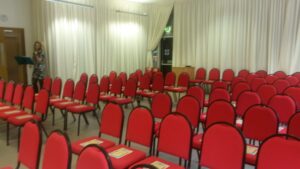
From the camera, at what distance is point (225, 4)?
28.6ft

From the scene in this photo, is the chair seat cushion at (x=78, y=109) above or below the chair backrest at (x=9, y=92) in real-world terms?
below

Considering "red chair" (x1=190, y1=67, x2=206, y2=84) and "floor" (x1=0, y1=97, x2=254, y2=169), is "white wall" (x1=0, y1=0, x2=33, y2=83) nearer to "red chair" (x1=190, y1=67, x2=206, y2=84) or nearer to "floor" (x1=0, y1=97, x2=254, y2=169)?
"floor" (x1=0, y1=97, x2=254, y2=169)

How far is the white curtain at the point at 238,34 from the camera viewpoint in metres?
7.41

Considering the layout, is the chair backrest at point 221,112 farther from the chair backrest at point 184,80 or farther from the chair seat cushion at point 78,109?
the chair backrest at point 184,80

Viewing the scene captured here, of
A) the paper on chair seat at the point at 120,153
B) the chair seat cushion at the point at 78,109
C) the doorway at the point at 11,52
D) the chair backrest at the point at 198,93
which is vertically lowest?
the paper on chair seat at the point at 120,153

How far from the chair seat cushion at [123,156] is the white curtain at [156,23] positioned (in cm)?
866

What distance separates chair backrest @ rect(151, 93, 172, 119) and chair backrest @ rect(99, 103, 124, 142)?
1086 millimetres

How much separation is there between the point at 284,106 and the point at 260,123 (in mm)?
1123

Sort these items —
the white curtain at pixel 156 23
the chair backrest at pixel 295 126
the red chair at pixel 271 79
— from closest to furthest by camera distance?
the chair backrest at pixel 295 126
the red chair at pixel 271 79
the white curtain at pixel 156 23

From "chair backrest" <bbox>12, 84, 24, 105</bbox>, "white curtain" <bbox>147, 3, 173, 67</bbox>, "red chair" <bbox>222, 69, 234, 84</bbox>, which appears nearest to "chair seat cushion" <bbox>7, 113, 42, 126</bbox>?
"chair backrest" <bbox>12, 84, 24, 105</bbox>

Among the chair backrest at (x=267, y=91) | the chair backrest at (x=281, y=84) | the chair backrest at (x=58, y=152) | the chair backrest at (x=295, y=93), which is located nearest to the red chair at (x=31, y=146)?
the chair backrest at (x=58, y=152)

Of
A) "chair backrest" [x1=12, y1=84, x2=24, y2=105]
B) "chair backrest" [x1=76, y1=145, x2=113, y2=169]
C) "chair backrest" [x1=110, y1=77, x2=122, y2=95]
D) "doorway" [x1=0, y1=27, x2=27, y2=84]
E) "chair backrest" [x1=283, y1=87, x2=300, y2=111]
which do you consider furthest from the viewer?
"doorway" [x1=0, y1=27, x2=27, y2=84]

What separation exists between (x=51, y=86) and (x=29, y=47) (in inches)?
120

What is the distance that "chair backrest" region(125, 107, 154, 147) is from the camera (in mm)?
2924
